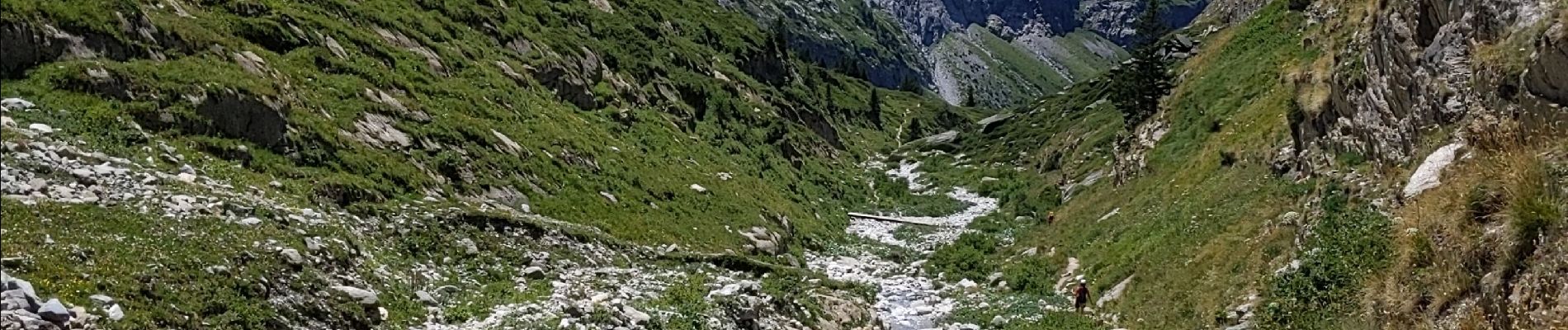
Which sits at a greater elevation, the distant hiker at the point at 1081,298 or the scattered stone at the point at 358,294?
the scattered stone at the point at 358,294

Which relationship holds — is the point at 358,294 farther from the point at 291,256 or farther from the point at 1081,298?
the point at 1081,298

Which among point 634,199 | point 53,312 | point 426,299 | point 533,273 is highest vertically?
point 53,312

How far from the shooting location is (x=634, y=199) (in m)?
31.2

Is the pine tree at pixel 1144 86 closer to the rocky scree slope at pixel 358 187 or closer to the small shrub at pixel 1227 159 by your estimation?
the small shrub at pixel 1227 159

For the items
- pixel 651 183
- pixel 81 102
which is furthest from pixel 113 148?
pixel 651 183

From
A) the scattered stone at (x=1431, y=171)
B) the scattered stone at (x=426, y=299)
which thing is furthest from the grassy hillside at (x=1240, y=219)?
the scattered stone at (x=426, y=299)

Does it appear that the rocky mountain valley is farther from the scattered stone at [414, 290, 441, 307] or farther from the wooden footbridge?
the wooden footbridge

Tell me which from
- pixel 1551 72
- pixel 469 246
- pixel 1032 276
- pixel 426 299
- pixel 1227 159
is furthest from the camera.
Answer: pixel 1227 159

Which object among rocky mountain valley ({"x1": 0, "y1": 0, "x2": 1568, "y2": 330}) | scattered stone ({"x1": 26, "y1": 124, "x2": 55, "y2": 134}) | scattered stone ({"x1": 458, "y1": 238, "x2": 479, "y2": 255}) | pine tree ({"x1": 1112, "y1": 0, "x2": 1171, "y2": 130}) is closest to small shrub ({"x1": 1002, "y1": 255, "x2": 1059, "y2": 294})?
rocky mountain valley ({"x1": 0, "y1": 0, "x2": 1568, "y2": 330})

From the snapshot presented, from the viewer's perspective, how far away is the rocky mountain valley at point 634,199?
495 inches

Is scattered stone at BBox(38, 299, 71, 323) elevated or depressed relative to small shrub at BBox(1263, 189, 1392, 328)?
elevated

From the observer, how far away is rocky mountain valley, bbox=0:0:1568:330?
12.6 metres

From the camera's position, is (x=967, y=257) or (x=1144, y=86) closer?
(x=967, y=257)

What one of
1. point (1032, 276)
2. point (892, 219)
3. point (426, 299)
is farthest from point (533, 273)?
point (892, 219)
